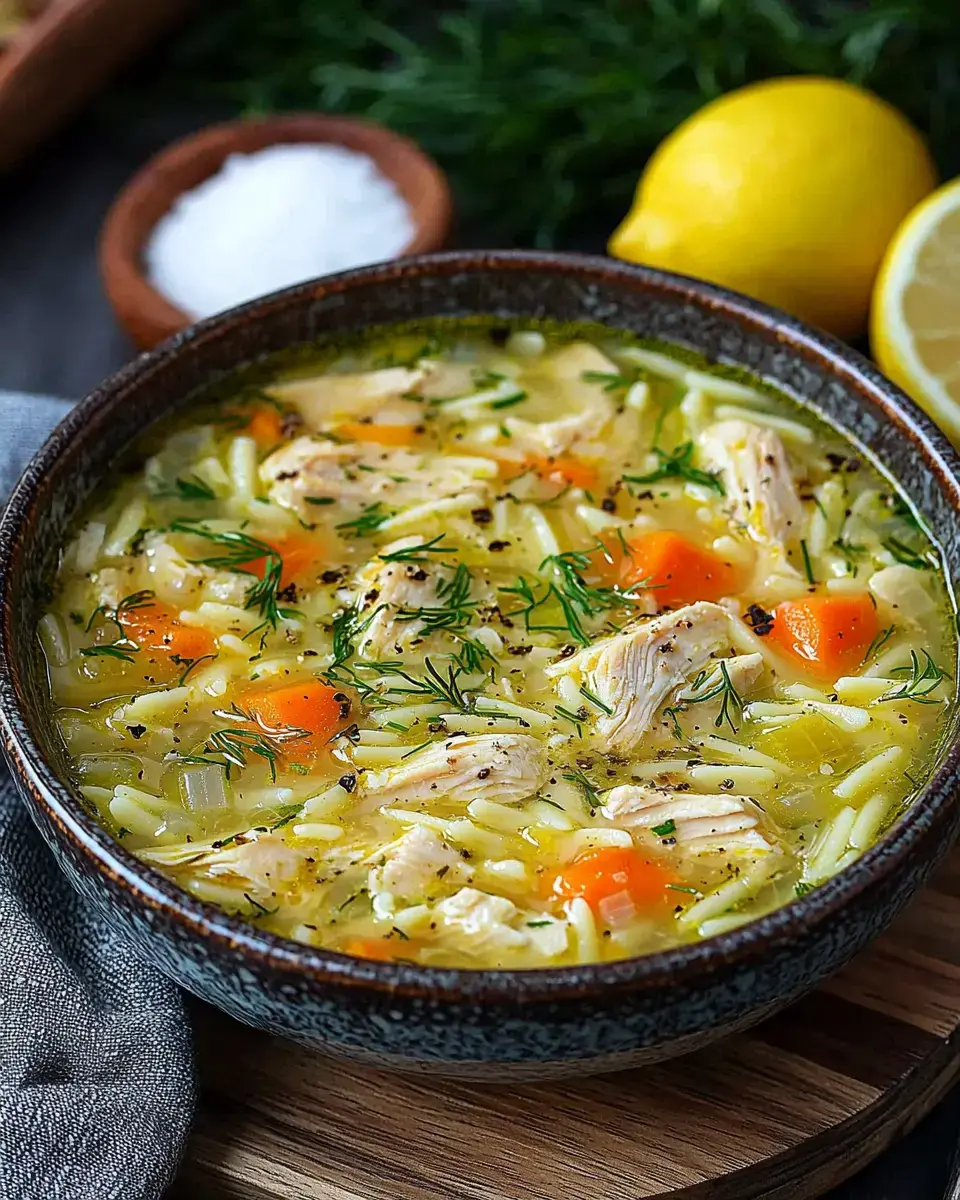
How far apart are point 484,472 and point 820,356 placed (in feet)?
2.93

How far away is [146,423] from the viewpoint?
12.7 feet

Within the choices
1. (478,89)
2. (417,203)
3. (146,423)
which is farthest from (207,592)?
(478,89)

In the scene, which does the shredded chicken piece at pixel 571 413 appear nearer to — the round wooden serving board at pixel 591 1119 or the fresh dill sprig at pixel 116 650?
the fresh dill sprig at pixel 116 650

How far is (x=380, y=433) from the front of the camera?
3.95 meters

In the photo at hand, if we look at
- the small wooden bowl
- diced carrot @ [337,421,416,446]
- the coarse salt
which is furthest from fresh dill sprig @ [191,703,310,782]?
the coarse salt

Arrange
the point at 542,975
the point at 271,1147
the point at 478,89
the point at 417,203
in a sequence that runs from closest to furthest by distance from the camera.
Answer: the point at 542,975 → the point at 271,1147 → the point at 417,203 → the point at 478,89

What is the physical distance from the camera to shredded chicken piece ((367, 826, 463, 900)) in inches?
113

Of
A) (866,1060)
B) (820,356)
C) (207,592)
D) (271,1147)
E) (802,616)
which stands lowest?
(271,1147)

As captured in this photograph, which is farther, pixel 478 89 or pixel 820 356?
pixel 478 89


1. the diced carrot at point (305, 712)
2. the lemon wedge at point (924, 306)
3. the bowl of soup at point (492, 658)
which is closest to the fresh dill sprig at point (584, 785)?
the bowl of soup at point (492, 658)

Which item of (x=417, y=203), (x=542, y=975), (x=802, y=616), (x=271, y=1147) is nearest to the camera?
(x=542, y=975)

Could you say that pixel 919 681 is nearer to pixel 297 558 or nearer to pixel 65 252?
pixel 297 558

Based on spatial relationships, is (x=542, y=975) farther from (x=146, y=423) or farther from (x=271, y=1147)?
(x=146, y=423)

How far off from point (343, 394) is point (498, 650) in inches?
39.6
